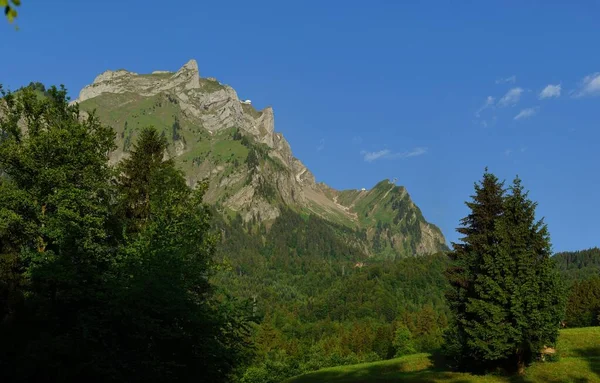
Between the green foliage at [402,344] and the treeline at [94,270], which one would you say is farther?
the green foliage at [402,344]

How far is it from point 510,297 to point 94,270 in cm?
3277

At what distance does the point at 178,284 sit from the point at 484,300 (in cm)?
3069

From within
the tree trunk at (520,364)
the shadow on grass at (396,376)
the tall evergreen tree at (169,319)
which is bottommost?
the shadow on grass at (396,376)

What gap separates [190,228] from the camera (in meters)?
33.3

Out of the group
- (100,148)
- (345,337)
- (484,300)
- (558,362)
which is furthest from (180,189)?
(345,337)

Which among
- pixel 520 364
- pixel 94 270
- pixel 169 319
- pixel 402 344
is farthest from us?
pixel 402 344

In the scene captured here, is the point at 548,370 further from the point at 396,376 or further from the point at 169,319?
the point at 169,319

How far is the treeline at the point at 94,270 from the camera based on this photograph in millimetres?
20641

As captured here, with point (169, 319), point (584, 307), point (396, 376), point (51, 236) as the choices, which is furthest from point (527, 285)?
point (584, 307)

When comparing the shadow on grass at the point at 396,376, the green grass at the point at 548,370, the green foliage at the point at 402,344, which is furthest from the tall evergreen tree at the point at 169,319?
the green foliage at the point at 402,344

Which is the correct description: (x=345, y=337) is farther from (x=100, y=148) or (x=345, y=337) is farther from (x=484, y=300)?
(x=100, y=148)

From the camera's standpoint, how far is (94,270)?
24188 millimetres

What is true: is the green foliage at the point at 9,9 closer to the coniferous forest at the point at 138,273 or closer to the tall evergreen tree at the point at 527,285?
the coniferous forest at the point at 138,273

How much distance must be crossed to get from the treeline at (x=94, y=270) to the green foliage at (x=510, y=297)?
2278 cm
